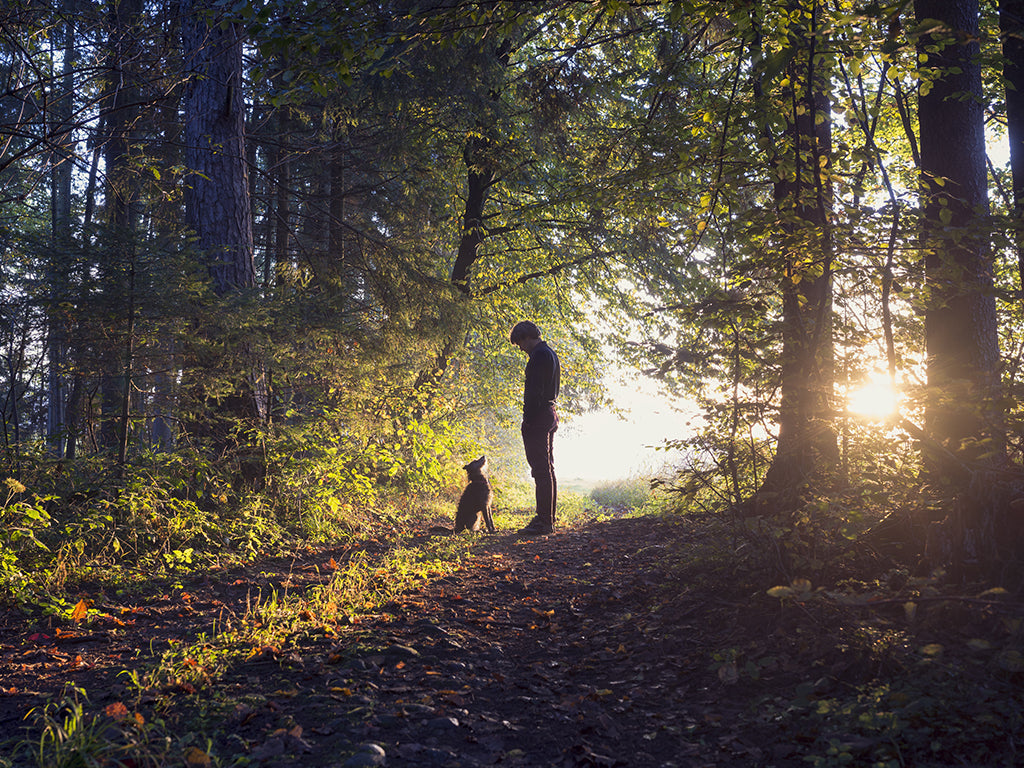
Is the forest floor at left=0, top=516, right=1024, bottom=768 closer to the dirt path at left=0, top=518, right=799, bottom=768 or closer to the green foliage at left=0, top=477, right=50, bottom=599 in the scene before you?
the dirt path at left=0, top=518, right=799, bottom=768

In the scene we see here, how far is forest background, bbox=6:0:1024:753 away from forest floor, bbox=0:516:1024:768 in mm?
603

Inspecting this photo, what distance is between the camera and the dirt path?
2.53m

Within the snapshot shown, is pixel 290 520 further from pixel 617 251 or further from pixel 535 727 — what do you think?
pixel 617 251

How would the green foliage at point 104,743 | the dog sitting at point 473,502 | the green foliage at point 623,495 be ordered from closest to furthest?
the green foliage at point 104,743, the dog sitting at point 473,502, the green foliage at point 623,495

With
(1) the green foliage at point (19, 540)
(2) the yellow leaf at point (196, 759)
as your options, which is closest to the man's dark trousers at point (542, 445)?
(1) the green foliage at point (19, 540)

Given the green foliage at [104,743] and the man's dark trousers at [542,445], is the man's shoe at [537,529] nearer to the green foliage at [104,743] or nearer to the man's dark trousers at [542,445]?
the man's dark trousers at [542,445]

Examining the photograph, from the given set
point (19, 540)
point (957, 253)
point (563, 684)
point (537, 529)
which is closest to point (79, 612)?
point (19, 540)

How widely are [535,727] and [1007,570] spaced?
95.3 inches

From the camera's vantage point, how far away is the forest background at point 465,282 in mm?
3527

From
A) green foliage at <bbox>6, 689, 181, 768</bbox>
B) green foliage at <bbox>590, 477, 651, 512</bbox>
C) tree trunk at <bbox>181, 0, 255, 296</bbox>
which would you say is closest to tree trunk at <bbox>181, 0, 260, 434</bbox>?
tree trunk at <bbox>181, 0, 255, 296</bbox>

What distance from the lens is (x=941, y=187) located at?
395 cm

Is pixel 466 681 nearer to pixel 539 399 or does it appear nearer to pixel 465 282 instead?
pixel 539 399

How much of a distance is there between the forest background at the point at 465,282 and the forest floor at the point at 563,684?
0.60m

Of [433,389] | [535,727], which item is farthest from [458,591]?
[433,389]
